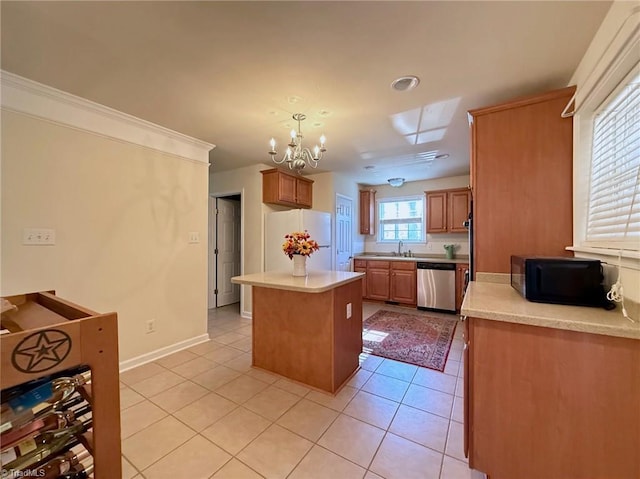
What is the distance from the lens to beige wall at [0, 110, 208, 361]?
197 cm

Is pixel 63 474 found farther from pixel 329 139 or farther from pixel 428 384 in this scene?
pixel 329 139

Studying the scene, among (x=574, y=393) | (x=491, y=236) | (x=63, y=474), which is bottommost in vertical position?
(x=63, y=474)

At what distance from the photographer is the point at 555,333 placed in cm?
115

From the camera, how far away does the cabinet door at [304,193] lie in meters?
4.47

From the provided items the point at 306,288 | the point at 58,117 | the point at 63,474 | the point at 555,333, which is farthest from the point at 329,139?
the point at 63,474

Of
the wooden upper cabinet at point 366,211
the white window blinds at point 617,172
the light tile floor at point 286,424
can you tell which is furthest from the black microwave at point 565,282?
the wooden upper cabinet at point 366,211

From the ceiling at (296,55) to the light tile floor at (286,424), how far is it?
2401 mm

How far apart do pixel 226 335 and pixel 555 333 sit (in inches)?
131

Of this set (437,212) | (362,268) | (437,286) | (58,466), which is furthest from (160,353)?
(437,212)

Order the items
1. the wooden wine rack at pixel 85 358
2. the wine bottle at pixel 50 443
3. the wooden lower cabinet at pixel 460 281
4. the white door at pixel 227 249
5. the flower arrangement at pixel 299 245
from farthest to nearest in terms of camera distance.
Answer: the white door at pixel 227 249 < the wooden lower cabinet at pixel 460 281 < the flower arrangement at pixel 299 245 < the wine bottle at pixel 50 443 < the wooden wine rack at pixel 85 358

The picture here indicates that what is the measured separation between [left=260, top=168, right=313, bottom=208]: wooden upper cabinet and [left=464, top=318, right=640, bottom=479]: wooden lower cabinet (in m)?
3.23

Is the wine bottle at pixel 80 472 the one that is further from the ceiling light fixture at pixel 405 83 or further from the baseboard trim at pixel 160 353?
the ceiling light fixture at pixel 405 83

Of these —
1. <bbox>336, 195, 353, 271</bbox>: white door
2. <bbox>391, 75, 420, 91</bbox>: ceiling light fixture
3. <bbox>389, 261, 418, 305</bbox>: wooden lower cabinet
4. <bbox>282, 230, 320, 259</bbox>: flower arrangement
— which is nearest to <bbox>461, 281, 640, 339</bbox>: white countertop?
<bbox>282, 230, 320, 259</bbox>: flower arrangement

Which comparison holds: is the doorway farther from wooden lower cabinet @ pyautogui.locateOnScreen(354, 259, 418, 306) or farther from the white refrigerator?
wooden lower cabinet @ pyautogui.locateOnScreen(354, 259, 418, 306)
